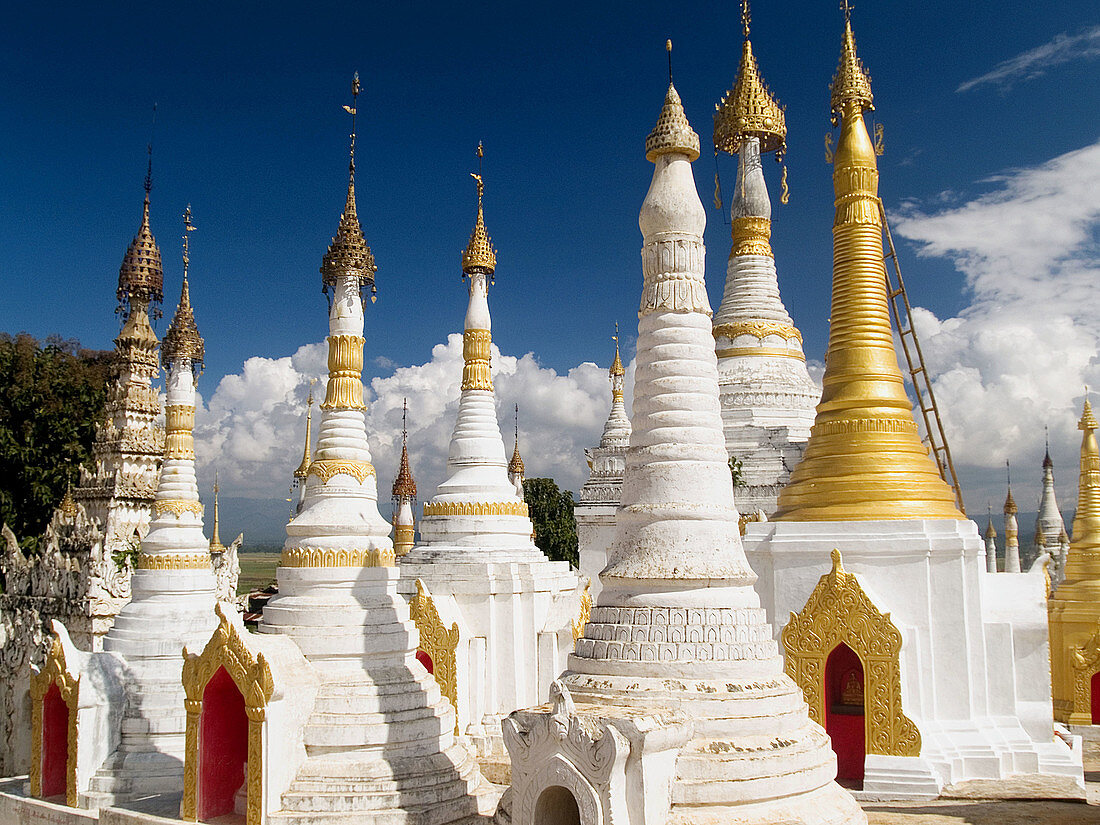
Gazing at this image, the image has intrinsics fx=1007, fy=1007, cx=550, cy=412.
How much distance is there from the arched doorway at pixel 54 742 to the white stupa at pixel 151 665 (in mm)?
15

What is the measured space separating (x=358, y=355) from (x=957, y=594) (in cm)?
931

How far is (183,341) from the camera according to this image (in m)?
20.3

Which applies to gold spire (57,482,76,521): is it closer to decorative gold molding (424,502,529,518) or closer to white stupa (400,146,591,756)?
decorative gold molding (424,502,529,518)

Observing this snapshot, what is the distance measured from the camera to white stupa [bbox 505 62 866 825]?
8773 millimetres

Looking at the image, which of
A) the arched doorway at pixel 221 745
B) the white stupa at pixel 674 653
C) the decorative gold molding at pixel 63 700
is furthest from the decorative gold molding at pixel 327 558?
the decorative gold molding at pixel 63 700

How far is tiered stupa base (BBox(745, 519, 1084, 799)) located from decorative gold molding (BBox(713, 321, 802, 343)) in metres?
12.4

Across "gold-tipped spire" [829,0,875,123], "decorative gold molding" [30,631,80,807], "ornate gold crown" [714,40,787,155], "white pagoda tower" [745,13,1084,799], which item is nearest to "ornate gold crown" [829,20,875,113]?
"gold-tipped spire" [829,0,875,123]

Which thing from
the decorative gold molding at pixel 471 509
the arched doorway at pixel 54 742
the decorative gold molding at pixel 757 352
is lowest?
the arched doorway at pixel 54 742

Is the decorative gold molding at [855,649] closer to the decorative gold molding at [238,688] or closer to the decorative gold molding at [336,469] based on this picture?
the decorative gold molding at [336,469]

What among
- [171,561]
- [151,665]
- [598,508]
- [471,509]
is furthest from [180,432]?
[598,508]

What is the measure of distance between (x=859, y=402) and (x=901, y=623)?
11.7ft

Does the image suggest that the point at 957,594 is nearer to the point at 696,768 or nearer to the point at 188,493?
→ the point at 696,768

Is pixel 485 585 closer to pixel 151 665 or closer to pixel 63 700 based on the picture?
pixel 151 665

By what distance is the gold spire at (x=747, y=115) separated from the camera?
29.0 meters
